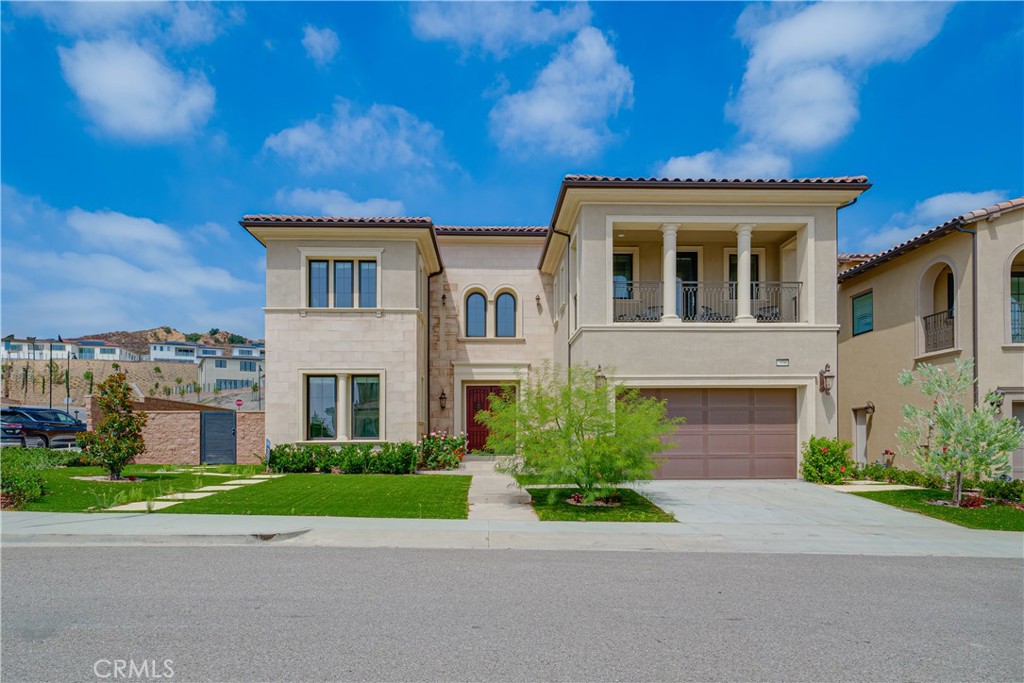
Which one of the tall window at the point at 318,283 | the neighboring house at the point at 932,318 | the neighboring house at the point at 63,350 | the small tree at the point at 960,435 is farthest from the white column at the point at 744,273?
the neighboring house at the point at 63,350

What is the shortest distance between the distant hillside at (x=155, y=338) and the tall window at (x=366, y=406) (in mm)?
110865

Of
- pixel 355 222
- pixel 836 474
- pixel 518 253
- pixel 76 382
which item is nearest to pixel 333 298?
pixel 355 222

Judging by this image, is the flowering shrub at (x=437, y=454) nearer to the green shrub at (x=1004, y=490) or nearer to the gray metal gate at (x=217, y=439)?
the gray metal gate at (x=217, y=439)

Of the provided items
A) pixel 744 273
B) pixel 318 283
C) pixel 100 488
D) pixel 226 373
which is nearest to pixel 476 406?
pixel 318 283

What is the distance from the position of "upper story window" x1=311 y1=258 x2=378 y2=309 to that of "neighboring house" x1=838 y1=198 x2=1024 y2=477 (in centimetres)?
1382

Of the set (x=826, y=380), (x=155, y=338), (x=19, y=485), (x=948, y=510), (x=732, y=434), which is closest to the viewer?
(x=19, y=485)

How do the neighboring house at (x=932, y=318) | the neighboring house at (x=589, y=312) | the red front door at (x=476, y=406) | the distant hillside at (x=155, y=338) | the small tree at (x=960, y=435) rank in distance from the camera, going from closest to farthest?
1. the small tree at (x=960, y=435)
2. the neighboring house at (x=932, y=318)
3. the neighboring house at (x=589, y=312)
4. the red front door at (x=476, y=406)
5. the distant hillside at (x=155, y=338)

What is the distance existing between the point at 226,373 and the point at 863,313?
8281cm

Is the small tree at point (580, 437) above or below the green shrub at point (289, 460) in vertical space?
above

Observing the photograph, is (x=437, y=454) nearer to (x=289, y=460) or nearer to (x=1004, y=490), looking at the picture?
(x=289, y=460)

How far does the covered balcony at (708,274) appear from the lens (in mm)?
15828

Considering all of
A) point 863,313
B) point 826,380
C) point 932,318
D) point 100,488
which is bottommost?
point 100,488

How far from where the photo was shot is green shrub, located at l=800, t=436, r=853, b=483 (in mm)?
15242

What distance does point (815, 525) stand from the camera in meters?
10.5
